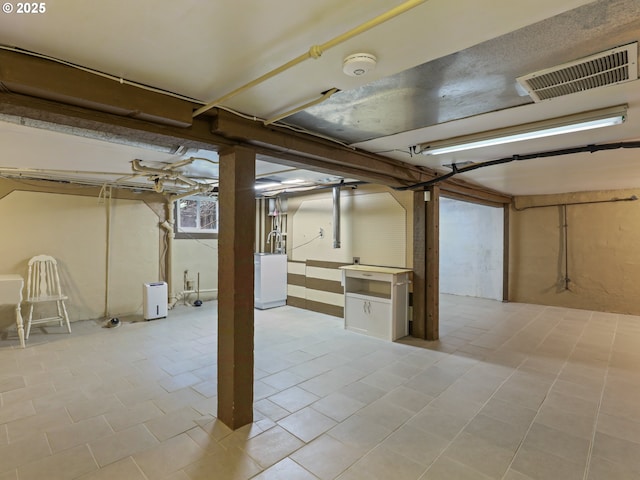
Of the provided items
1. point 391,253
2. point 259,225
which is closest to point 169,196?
point 259,225

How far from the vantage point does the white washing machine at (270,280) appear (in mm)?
5918

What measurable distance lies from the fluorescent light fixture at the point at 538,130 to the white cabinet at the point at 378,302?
73.4 inches

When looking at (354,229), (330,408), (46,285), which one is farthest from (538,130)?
(46,285)

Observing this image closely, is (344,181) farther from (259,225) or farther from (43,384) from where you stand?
(43,384)

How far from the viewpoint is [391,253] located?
15.8ft

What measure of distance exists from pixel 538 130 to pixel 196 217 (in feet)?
19.7

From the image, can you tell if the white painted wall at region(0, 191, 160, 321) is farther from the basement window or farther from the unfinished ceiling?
the unfinished ceiling

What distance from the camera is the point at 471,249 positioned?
7480 mm

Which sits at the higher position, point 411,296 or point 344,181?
point 344,181

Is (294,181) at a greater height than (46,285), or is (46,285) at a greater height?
(294,181)

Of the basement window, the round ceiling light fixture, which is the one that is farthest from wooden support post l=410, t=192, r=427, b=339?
the basement window

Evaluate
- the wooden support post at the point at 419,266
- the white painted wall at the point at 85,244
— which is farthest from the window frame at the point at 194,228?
the wooden support post at the point at 419,266

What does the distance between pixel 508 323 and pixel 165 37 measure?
570 cm

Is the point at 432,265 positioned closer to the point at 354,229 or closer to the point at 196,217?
the point at 354,229
